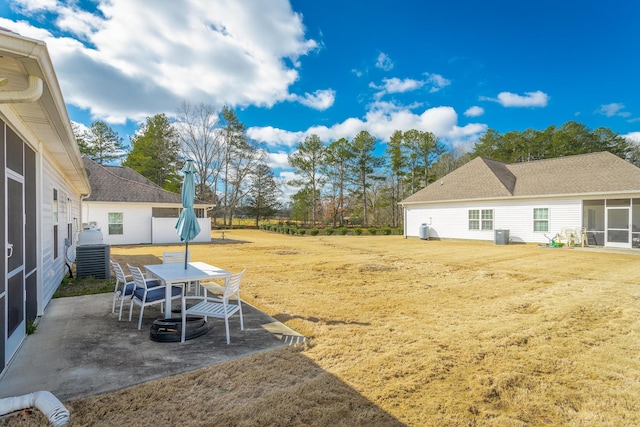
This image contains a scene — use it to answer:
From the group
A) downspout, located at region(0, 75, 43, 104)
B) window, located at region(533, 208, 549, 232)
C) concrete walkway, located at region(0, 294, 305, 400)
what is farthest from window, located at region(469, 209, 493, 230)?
downspout, located at region(0, 75, 43, 104)

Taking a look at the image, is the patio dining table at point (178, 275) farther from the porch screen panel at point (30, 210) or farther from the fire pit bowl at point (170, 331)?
the porch screen panel at point (30, 210)

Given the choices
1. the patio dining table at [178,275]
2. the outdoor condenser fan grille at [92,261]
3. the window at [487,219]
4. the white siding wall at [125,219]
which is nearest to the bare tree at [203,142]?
the white siding wall at [125,219]

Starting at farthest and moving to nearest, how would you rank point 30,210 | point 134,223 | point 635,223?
1. point 134,223
2. point 635,223
3. point 30,210

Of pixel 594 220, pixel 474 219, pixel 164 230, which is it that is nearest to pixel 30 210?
pixel 164 230

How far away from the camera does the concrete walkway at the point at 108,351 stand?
2945mm

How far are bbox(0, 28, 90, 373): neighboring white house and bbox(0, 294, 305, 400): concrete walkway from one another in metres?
0.28

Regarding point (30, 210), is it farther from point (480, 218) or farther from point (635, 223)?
point (635, 223)

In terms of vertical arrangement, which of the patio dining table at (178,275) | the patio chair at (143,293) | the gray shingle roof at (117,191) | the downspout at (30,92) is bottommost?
the patio chair at (143,293)

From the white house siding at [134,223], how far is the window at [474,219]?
1880 cm

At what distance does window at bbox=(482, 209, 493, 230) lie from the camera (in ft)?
61.7

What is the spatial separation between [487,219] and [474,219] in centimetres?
78

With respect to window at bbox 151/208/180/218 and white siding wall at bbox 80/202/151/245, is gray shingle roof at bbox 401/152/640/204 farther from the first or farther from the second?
white siding wall at bbox 80/202/151/245

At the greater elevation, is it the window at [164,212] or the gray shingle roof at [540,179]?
the gray shingle roof at [540,179]

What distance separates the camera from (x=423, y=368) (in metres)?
3.33
